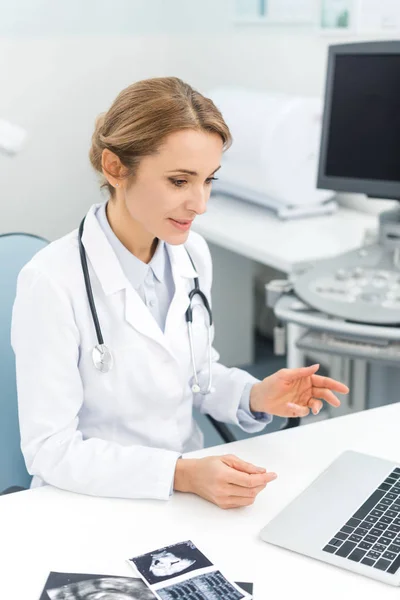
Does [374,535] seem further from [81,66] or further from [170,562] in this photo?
[81,66]

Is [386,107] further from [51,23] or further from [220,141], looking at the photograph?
[51,23]

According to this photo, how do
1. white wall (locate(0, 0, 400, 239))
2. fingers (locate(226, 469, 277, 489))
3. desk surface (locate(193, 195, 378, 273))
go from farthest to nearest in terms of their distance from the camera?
white wall (locate(0, 0, 400, 239)) → desk surface (locate(193, 195, 378, 273)) → fingers (locate(226, 469, 277, 489))

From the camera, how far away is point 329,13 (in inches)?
94.3

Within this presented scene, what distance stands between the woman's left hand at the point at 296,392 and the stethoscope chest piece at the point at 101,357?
247 mm

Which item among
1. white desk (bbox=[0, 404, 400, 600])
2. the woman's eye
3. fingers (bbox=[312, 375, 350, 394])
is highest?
the woman's eye

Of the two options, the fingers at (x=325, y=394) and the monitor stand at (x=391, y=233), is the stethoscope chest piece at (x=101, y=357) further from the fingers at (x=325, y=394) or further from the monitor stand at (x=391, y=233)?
the monitor stand at (x=391, y=233)

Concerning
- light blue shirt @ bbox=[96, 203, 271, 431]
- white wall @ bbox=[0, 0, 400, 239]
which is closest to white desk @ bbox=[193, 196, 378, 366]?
white wall @ bbox=[0, 0, 400, 239]

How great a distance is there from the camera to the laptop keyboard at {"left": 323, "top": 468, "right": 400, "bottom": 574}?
866mm

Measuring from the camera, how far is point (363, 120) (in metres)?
1.84

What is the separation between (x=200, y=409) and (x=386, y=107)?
34.5 inches

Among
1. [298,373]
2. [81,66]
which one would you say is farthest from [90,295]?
[81,66]

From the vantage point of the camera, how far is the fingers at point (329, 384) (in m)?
1.13

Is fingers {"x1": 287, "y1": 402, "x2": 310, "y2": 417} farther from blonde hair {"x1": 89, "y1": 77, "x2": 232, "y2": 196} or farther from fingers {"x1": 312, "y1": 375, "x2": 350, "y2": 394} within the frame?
blonde hair {"x1": 89, "y1": 77, "x2": 232, "y2": 196}

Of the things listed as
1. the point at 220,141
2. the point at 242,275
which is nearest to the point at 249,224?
the point at 242,275
